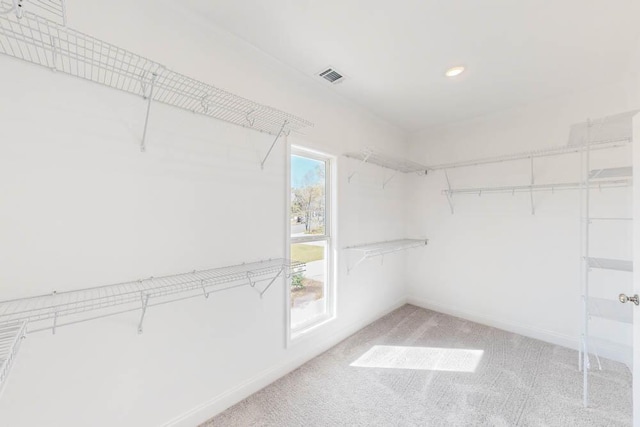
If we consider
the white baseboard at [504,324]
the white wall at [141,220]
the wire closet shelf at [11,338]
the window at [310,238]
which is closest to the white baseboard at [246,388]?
the white wall at [141,220]

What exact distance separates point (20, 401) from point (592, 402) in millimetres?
3279

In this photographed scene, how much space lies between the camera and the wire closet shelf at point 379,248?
2.72 metres

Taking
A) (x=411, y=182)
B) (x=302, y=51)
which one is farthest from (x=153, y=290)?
(x=411, y=182)

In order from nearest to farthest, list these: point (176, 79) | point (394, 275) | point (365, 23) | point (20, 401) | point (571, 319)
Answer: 1. point (20, 401)
2. point (176, 79)
3. point (365, 23)
4. point (571, 319)
5. point (394, 275)

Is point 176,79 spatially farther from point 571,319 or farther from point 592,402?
point 571,319

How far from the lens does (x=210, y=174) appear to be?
1.66 meters

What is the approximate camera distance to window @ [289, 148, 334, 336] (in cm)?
229

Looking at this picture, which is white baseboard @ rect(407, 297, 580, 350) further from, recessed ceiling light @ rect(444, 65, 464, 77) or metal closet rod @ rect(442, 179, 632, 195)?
recessed ceiling light @ rect(444, 65, 464, 77)

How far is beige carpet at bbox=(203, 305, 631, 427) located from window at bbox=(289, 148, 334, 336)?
437mm

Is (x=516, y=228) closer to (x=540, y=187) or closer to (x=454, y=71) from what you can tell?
(x=540, y=187)

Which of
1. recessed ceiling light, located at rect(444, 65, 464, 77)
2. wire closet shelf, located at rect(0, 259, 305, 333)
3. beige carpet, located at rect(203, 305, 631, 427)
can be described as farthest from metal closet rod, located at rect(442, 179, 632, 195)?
wire closet shelf, located at rect(0, 259, 305, 333)

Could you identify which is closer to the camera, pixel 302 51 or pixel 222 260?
pixel 222 260

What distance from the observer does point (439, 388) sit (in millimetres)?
1941

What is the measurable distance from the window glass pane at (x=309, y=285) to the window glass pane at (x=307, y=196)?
6.0 inches
